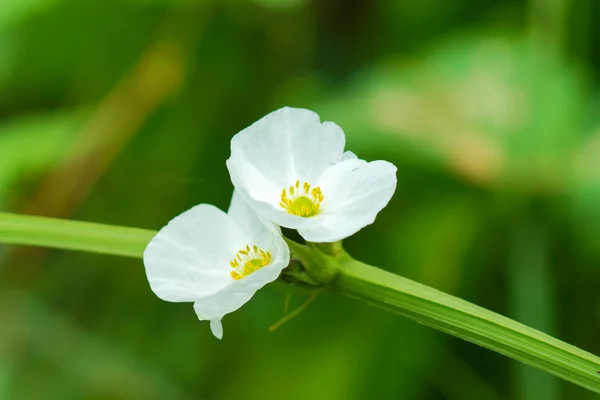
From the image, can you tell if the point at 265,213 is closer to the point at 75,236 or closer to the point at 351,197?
the point at 351,197

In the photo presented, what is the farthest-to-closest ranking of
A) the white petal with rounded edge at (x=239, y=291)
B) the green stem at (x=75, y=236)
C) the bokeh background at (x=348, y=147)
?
1. the bokeh background at (x=348, y=147)
2. the green stem at (x=75, y=236)
3. the white petal with rounded edge at (x=239, y=291)

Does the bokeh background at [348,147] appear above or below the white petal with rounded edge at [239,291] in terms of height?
below

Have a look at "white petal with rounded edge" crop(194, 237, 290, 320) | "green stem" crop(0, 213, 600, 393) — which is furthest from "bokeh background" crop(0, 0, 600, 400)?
"white petal with rounded edge" crop(194, 237, 290, 320)

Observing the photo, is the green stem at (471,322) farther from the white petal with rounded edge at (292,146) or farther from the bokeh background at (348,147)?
the bokeh background at (348,147)

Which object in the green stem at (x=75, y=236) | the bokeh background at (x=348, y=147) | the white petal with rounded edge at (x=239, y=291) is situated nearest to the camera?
the white petal with rounded edge at (x=239, y=291)

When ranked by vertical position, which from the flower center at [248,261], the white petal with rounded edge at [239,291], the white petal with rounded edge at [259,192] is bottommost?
the flower center at [248,261]

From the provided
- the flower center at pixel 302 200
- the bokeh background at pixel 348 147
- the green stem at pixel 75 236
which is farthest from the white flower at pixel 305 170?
the bokeh background at pixel 348 147
